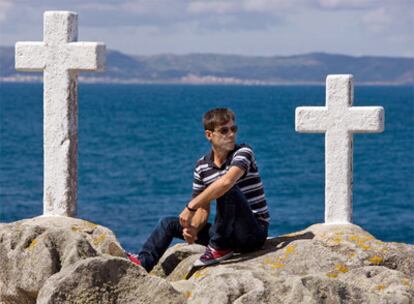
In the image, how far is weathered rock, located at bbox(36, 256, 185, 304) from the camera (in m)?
7.50

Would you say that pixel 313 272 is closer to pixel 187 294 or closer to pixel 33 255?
pixel 187 294

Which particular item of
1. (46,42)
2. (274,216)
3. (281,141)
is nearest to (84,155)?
(281,141)

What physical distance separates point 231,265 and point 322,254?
701 millimetres

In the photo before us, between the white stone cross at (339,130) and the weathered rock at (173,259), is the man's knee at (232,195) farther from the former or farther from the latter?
the white stone cross at (339,130)

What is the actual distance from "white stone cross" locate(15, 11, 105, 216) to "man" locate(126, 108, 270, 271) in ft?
5.66

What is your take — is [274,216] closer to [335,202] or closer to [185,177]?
[185,177]

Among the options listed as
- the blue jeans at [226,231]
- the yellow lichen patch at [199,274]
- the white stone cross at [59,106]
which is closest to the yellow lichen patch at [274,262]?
the blue jeans at [226,231]

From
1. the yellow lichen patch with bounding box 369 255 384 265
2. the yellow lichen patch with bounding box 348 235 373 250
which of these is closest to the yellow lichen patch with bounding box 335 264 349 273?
the yellow lichen patch with bounding box 369 255 384 265

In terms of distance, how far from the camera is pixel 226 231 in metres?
8.95

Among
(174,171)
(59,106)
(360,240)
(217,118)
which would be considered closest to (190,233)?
(217,118)

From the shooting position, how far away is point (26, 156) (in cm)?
5978

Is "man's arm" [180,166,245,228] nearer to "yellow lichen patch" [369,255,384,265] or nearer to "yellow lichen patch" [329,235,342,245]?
"yellow lichen patch" [329,235,342,245]

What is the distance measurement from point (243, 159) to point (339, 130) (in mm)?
1765

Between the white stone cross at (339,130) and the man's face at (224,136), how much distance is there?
5.28 feet
